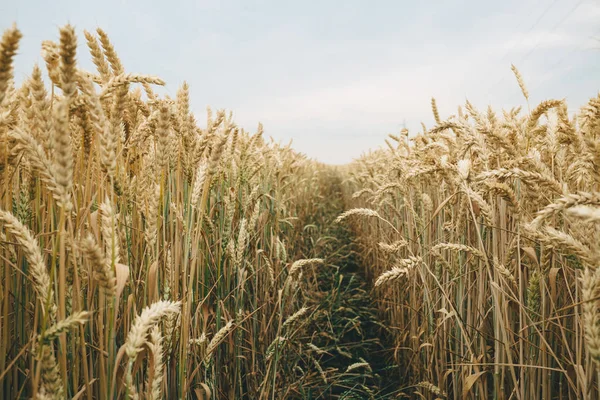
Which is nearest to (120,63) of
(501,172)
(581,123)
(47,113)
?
(47,113)

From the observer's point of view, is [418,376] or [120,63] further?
[418,376]

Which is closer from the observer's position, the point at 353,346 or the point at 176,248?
the point at 176,248

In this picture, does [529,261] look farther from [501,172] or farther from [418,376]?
[418,376]

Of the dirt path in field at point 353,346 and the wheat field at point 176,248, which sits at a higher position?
the wheat field at point 176,248

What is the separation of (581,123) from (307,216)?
3.86 meters

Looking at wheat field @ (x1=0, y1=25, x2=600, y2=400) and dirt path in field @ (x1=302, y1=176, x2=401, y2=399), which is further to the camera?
dirt path in field @ (x1=302, y1=176, x2=401, y2=399)

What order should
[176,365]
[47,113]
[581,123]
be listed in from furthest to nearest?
[581,123] → [176,365] → [47,113]

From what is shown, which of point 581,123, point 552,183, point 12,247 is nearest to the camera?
point 552,183

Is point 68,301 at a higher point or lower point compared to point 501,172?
lower

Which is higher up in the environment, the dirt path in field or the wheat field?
the wheat field

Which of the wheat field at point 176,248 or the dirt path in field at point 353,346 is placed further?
the dirt path in field at point 353,346

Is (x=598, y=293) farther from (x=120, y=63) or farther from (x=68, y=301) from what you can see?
(x=120, y=63)

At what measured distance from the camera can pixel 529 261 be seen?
1.29 metres

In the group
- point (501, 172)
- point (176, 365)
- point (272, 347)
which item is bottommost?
point (272, 347)
